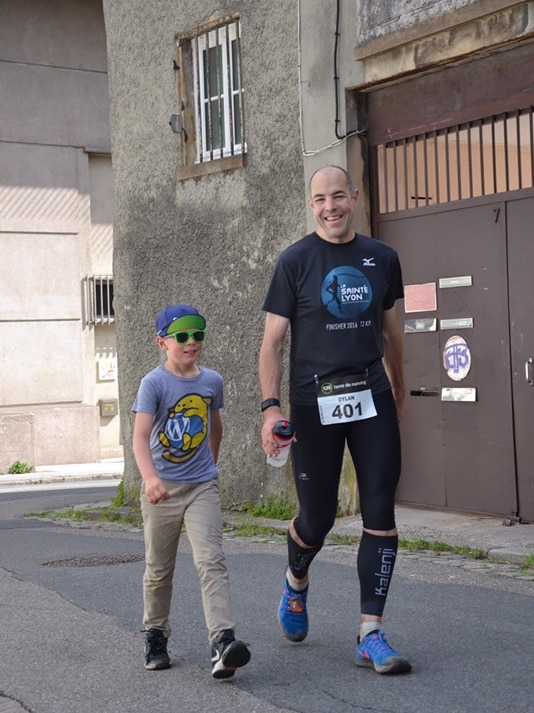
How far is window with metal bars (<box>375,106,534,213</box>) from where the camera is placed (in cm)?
1009

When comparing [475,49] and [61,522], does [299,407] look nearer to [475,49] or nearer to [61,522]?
[475,49]

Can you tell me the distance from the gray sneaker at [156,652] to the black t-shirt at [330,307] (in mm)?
1181

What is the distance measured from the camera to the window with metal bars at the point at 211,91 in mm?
13031

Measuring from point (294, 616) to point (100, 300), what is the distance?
17333 mm

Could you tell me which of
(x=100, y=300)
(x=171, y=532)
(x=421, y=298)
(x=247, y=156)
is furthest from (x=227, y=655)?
(x=100, y=300)

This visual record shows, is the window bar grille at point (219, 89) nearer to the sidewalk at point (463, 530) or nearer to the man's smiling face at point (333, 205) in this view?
the sidewalk at point (463, 530)

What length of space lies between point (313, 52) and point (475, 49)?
6.44ft

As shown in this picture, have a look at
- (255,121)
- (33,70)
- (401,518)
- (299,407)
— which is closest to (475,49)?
(255,121)

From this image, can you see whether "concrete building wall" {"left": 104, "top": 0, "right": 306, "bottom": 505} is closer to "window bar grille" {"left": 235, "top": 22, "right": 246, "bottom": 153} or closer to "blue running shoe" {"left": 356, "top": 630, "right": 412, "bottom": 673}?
"window bar grille" {"left": 235, "top": 22, "right": 246, "bottom": 153}

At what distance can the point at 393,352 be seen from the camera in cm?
609

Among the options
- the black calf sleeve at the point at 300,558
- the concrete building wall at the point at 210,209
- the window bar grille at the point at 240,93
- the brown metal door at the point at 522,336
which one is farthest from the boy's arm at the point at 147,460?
the window bar grille at the point at 240,93

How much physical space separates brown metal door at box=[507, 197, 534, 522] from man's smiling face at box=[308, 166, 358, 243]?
14.5ft

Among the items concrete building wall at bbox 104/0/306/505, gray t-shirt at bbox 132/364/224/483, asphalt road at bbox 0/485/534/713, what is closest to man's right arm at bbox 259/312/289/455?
gray t-shirt at bbox 132/364/224/483

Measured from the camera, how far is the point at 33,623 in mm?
7062
